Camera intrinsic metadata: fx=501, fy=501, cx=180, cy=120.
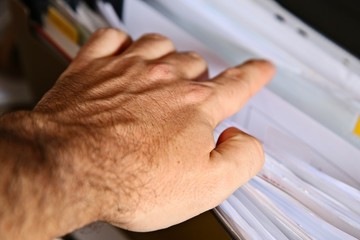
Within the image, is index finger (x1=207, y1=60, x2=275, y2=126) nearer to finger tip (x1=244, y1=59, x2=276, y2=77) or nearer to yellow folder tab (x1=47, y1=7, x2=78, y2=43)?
finger tip (x1=244, y1=59, x2=276, y2=77)

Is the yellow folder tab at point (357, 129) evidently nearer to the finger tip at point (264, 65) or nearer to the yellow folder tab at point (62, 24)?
the finger tip at point (264, 65)

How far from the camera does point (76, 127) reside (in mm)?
460

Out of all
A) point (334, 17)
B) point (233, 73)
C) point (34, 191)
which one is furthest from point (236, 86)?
point (34, 191)

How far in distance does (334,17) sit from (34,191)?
373 millimetres

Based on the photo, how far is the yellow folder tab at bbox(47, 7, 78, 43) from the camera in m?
0.70

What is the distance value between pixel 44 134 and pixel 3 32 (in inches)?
30.9

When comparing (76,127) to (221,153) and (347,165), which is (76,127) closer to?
(221,153)

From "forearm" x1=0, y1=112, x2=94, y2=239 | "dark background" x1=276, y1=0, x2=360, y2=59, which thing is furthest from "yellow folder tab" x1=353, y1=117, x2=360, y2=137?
"forearm" x1=0, y1=112, x2=94, y2=239

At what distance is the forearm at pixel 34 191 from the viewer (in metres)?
0.40

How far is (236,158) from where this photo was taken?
491mm

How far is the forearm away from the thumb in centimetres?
13

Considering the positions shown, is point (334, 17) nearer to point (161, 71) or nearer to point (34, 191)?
point (161, 71)

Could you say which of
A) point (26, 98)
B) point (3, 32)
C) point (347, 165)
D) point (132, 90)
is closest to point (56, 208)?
point (132, 90)

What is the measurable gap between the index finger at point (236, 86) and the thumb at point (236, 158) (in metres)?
0.04
